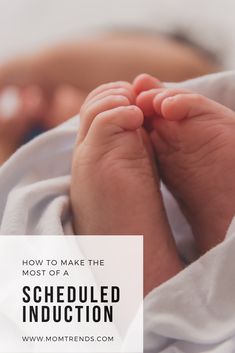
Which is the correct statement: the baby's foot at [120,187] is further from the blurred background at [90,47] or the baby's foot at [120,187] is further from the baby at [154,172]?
the blurred background at [90,47]

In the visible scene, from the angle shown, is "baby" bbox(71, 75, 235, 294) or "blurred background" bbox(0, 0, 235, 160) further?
"blurred background" bbox(0, 0, 235, 160)

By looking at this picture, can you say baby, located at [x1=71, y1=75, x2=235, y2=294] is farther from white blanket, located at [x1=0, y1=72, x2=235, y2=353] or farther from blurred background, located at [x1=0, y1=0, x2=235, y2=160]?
blurred background, located at [x1=0, y1=0, x2=235, y2=160]

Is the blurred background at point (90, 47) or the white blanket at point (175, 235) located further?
the blurred background at point (90, 47)

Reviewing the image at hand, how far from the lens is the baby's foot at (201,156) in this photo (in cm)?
49

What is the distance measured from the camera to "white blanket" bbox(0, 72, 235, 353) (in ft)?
1.45

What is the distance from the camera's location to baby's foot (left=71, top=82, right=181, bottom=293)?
480 mm

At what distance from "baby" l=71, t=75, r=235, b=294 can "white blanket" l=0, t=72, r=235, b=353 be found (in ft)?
0.07

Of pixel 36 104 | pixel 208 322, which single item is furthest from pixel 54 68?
pixel 208 322

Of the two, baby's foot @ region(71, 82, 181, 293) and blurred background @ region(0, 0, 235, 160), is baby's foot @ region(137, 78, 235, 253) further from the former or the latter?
blurred background @ region(0, 0, 235, 160)

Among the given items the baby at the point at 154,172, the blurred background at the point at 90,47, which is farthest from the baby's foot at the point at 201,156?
the blurred background at the point at 90,47

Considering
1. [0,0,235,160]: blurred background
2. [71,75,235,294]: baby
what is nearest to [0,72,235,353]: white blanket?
[71,75,235,294]: baby

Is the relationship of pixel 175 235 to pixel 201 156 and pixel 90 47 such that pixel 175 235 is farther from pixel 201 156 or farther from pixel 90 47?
pixel 90 47

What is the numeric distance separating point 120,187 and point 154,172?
0.04 metres

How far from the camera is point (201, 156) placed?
50cm
